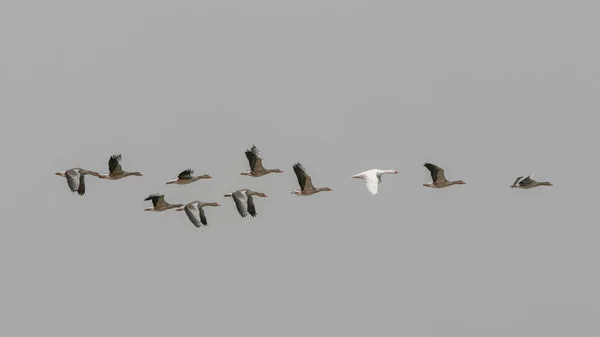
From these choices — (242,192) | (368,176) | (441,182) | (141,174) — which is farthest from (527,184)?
(141,174)

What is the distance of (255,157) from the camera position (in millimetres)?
87500

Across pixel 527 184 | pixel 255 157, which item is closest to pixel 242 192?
pixel 255 157

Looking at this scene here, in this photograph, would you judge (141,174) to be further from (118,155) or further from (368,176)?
(368,176)

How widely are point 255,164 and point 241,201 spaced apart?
2.84 metres

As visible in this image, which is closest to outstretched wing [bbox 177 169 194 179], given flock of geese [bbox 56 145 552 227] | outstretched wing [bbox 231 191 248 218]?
flock of geese [bbox 56 145 552 227]

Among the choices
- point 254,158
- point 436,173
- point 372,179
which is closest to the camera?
point 372,179

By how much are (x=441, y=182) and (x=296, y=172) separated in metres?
8.33

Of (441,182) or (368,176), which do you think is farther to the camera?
(441,182)

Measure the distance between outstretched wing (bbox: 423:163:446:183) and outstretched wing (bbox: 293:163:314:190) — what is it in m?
6.61

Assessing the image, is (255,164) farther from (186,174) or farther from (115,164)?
(115,164)

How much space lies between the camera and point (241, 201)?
282ft

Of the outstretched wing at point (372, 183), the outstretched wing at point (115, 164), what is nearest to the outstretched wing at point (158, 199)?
the outstretched wing at point (115, 164)

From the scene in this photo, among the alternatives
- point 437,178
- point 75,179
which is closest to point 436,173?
point 437,178

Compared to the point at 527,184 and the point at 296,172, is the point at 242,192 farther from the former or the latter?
the point at 527,184
